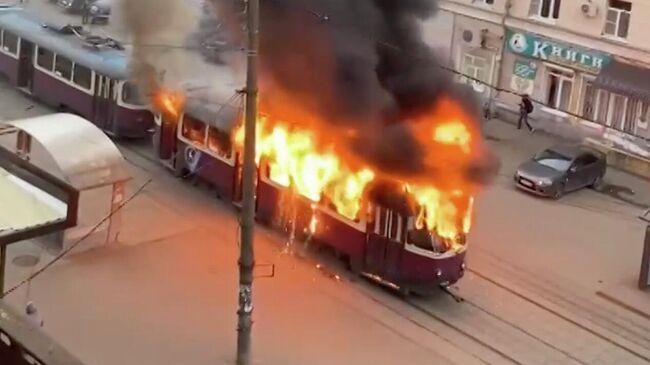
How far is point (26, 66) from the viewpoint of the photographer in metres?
26.9

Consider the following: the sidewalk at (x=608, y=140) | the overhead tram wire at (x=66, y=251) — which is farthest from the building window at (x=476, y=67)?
Result: the overhead tram wire at (x=66, y=251)

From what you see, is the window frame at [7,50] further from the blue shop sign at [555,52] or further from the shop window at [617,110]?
the shop window at [617,110]

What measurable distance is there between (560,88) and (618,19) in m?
2.40

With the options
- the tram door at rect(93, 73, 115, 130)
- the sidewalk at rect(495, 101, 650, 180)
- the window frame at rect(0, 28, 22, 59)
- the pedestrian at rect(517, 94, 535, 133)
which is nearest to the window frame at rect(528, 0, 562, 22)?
the pedestrian at rect(517, 94, 535, 133)

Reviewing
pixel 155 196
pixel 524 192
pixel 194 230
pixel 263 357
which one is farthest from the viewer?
pixel 524 192

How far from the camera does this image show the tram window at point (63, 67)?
2517 centimetres

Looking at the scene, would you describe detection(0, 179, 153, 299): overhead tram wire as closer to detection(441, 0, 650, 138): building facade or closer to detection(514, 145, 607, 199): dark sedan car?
detection(514, 145, 607, 199): dark sedan car

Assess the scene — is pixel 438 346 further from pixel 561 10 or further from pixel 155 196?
pixel 561 10

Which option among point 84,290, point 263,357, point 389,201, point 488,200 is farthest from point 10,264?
point 488,200

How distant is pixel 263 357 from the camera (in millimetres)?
15445

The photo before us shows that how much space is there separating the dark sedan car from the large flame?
558 centimetres

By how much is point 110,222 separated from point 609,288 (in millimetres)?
8926

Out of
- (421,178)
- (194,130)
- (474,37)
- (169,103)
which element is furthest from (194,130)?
(474,37)

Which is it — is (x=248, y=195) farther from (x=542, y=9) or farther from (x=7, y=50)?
(x=7, y=50)
